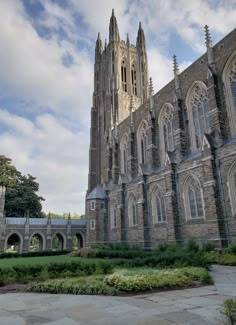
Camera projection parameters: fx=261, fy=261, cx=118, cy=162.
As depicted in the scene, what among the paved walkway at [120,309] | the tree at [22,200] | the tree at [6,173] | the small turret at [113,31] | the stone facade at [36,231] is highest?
the small turret at [113,31]

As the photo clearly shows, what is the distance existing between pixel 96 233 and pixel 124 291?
93.8 ft

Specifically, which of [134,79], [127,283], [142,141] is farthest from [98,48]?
[127,283]

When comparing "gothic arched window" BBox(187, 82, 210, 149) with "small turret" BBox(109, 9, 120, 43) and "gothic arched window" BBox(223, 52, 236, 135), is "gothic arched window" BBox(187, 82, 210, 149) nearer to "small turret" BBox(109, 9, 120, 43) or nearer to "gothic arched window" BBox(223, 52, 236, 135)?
"gothic arched window" BBox(223, 52, 236, 135)

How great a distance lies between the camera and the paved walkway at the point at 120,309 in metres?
4.68

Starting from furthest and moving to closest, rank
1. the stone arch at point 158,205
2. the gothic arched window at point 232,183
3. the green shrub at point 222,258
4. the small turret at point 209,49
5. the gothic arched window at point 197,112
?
the stone arch at point 158,205 < the gothic arched window at point 197,112 < the small turret at point 209,49 < the gothic arched window at point 232,183 < the green shrub at point 222,258

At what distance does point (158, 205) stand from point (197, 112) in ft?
30.9

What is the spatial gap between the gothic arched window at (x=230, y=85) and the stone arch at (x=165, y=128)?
702 centimetres

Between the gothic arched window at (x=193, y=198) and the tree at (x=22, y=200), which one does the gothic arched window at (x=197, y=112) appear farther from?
the tree at (x=22, y=200)

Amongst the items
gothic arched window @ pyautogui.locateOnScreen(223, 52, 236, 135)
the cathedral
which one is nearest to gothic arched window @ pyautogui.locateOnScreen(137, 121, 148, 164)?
the cathedral

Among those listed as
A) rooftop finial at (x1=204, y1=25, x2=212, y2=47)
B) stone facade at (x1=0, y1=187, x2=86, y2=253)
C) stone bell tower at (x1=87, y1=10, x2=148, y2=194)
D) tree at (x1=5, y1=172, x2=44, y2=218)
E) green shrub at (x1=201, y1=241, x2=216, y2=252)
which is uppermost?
stone bell tower at (x1=87, y1=10, x2=148, y2=194)

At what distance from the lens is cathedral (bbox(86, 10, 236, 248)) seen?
18.1 meters

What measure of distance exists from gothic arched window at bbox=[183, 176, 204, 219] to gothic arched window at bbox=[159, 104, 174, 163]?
636cm

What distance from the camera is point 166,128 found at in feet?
91.8

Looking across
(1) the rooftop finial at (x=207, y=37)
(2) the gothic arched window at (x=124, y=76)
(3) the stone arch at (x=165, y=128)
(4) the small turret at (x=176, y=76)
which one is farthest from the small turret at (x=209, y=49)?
(2) the gothic arched window at (x=124, y=76)
